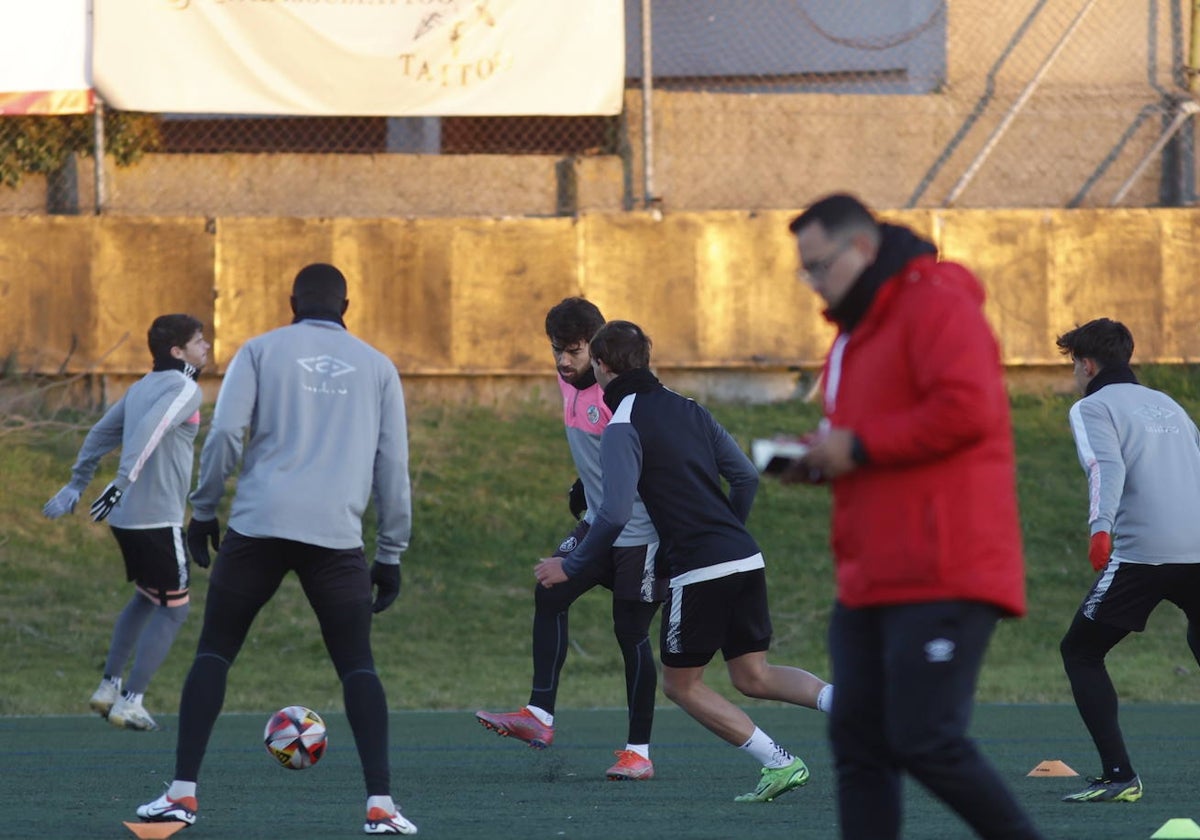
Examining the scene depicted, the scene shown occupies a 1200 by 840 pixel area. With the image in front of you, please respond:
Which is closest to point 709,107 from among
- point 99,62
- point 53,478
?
point 99,62

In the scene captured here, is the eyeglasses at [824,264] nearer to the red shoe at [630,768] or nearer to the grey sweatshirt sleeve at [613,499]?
the grey sweatshirt sleeve at [613,499]

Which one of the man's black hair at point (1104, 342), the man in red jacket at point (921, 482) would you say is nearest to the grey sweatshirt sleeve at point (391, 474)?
the man in red jacket at point (921, 482)

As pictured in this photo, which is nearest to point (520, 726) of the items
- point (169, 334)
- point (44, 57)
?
point (169, 334)

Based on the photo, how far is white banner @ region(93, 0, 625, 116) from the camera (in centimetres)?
1573

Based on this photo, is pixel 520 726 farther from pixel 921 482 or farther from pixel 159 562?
pixel 921 482

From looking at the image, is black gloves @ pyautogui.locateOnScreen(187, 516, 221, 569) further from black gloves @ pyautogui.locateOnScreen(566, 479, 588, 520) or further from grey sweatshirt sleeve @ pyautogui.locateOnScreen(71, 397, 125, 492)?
grey sweatshirt sleeve @ pyautogui.locateOnScreen(71, 397, 125, 492)

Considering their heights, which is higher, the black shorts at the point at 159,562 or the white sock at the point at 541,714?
the black shorts at the point at 159,562

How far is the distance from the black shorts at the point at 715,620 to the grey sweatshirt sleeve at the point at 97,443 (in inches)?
155

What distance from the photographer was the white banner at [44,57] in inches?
613

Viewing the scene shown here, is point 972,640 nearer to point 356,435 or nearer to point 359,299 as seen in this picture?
point 356,435

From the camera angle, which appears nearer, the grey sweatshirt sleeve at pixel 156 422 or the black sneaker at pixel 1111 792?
the black sneaker at pixel 1111 792

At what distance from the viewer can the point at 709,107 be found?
1650 centimetres

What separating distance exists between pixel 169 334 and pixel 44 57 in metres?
6.84

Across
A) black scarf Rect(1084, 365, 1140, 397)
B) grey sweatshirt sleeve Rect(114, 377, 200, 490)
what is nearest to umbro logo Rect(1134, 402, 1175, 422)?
black scarf Rect(1084, 365, 1140, 397)
